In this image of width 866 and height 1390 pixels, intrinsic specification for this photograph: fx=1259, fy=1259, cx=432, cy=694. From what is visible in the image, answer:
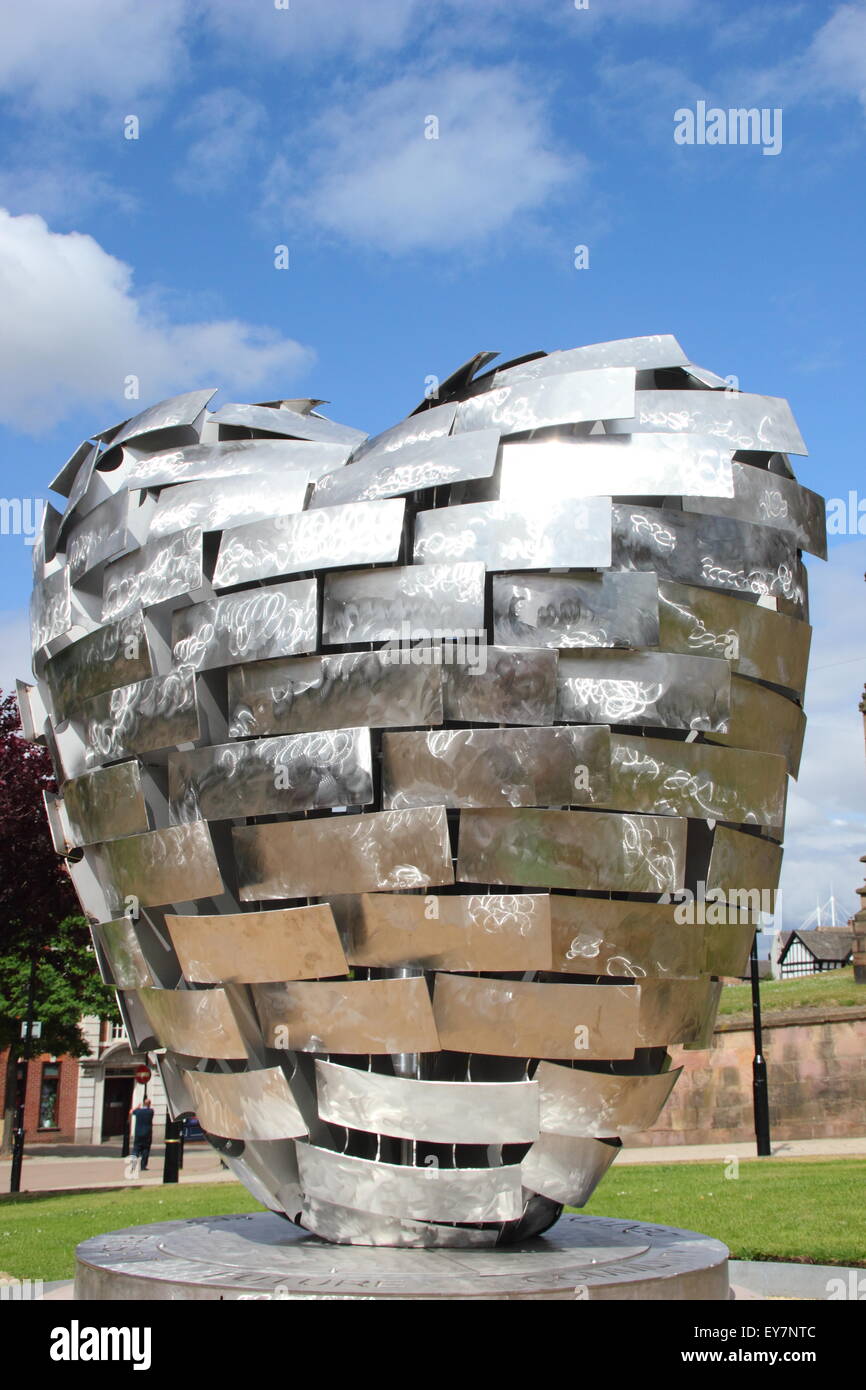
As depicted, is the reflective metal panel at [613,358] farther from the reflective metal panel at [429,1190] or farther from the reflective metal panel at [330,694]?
the reflective metal panel at [429,1190]

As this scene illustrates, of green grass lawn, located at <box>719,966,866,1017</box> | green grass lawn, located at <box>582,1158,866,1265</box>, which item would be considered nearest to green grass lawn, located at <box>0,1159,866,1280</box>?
green grass lawn, located at <box>582,1158,866,1265</box>

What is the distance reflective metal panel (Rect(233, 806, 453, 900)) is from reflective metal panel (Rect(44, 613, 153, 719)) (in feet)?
4.98

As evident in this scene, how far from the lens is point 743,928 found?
8.75m

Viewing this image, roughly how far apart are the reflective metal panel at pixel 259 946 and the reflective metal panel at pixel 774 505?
3749mm

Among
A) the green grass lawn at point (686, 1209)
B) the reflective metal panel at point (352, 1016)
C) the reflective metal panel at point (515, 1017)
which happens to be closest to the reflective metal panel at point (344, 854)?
the reflective metal panel at point (352, 1016)

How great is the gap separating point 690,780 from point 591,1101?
2146 millimetres

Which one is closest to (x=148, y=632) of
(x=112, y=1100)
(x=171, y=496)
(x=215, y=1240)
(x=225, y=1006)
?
(x=171, y=496)

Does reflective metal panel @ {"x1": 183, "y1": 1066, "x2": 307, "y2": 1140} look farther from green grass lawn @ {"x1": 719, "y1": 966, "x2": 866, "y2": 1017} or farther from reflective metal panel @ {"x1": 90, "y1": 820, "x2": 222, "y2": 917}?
green grass lawn @ {"x1": 719, "y1": 966, "x2": 866, "y2": 1017}

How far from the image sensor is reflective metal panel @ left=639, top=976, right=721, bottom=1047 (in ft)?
26.8

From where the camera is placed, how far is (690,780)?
324 inches

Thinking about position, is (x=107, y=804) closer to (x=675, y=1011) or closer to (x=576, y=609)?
(x=576, y=609)

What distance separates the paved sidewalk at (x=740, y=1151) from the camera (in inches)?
898

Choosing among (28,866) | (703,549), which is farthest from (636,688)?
(28,866)
